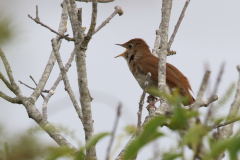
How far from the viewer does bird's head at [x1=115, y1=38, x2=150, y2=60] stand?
7176 millimetres

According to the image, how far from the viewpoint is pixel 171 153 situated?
3.96 feet

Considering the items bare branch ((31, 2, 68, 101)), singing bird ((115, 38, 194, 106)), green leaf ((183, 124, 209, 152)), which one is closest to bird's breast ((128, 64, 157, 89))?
singing bird ((115, 38, 194, 106))

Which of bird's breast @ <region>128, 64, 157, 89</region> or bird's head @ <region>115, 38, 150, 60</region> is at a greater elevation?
bird's head @ <region>115, 38, 150, 60</region>

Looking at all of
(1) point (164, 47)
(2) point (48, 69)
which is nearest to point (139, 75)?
(1) point (164, 47)

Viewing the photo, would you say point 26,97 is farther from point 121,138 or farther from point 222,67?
point 222,67

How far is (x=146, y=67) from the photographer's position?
656 centimetres

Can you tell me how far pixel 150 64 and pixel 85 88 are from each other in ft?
10.9

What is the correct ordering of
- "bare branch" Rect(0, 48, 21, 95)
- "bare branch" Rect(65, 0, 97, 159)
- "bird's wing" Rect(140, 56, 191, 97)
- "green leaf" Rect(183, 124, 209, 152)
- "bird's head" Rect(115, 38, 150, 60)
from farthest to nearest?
"bird's head" Rect(115, 38, 150, 60) < "bird's wing" Rect(140, 56, 191, 97) < "bare branch" Rect(0, 48, 21, 95) < "bare branch" Rect(65, 0, 97, 159) < "green leaf" Rect(183, 124, 209, 152)

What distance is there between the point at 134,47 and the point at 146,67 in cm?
93

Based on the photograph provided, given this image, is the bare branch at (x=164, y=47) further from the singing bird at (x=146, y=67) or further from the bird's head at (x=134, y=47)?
the bird's head at (x=134, y=47)

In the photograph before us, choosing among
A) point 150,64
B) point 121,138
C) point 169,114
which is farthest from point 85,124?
point 150,64

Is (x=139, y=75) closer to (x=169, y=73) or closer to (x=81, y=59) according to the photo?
(x=169, y=73)

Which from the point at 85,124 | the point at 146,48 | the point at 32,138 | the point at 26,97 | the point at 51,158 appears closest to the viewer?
the point at 51,158

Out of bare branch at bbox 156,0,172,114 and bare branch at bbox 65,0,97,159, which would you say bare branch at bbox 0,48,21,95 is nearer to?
bare branch at bbox 65,0,97,159
